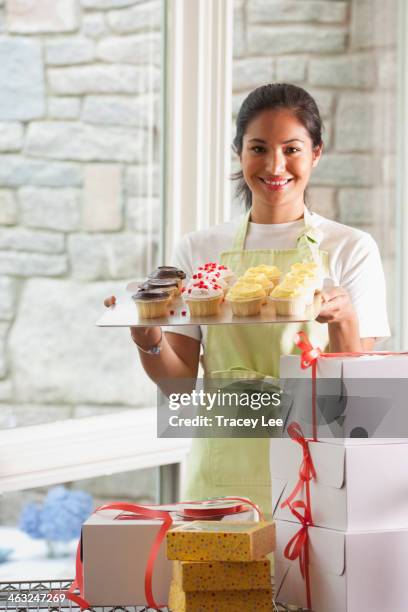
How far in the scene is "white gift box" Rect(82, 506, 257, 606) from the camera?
127 centimetres

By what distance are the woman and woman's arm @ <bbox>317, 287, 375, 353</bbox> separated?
0.43 feet

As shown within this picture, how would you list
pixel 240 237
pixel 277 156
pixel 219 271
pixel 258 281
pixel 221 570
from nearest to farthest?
pixel 221 570, pixel 258 281, pixel 219 271, pixel 277 156, pixel 240 237

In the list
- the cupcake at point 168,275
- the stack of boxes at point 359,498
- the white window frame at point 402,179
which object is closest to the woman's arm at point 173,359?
the cupcake at point 168,275

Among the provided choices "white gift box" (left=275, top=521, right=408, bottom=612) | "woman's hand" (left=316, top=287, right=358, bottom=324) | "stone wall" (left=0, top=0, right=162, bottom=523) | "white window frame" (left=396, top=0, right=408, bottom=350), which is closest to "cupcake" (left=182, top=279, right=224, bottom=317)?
"woman's hand" (left=316, top=287, right=358, bottom=324)

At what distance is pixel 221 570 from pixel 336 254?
0.82 m

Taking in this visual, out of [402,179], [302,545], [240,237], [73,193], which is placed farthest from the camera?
[402,179]

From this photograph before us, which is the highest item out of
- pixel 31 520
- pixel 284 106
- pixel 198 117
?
pixel 198 117

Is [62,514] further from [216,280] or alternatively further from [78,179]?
[216,280]

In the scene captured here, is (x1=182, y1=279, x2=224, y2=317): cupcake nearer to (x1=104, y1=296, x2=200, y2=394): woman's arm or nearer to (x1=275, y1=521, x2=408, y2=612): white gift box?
(x1=104, y1=296, x2=200, y2=394): woman's arm

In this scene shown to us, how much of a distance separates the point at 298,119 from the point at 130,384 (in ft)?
3.35

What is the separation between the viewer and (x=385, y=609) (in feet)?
4.12

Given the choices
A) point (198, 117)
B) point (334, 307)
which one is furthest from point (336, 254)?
point (198, 117)

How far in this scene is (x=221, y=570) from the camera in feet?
3.87

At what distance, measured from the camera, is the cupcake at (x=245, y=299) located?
1.47m
